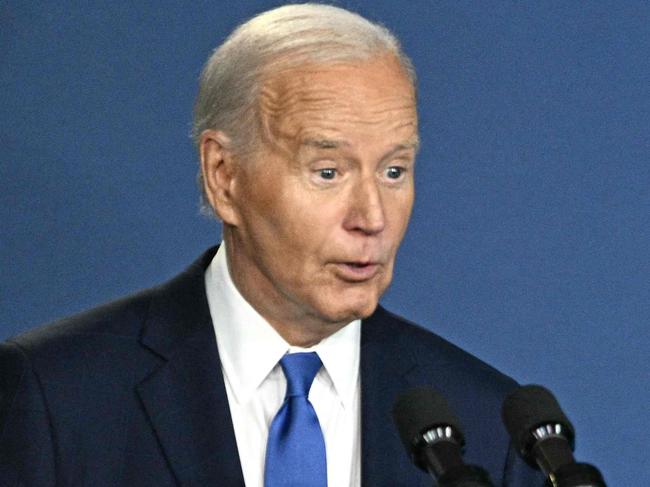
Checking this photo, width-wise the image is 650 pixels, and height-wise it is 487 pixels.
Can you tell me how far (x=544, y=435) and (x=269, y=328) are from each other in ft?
1.97

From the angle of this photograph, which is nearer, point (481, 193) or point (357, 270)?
point (357, 270)

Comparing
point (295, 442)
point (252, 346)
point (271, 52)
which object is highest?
point (271, 52)

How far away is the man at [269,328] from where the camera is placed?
2141 millimetres

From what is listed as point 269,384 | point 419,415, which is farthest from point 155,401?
point 419,415

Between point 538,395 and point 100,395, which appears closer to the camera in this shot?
point 538,395

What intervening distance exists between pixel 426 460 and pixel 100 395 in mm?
596

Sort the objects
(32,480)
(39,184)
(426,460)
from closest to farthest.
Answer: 1. (426,460)
2. (32,480)
3. (39,184)

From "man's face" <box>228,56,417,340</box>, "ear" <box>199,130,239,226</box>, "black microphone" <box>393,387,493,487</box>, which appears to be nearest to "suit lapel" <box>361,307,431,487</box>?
"man's face" <box>228,56,417,340</box>

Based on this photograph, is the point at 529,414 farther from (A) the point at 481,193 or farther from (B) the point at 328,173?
(A) the point at 481,193

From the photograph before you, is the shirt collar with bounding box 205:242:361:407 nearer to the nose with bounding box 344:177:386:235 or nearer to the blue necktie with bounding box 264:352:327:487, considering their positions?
the blue necktie with bounding box 264:352:327:487

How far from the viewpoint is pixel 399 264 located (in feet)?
9.69

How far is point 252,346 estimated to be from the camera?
2.26 m

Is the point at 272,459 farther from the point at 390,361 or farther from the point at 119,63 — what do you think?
the point at 119,63

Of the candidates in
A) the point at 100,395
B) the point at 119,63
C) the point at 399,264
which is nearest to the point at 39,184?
the point at 119,63
